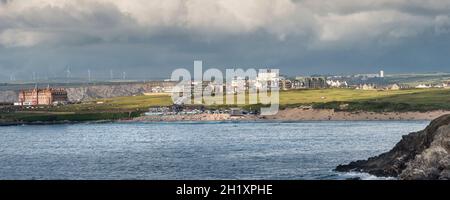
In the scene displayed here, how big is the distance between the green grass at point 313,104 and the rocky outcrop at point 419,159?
8597 centimetres

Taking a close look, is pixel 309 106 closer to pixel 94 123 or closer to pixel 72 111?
pixel 94 123

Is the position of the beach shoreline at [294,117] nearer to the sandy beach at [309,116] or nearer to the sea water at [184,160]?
the sandy beach at [309,116]

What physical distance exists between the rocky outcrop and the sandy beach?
284 ft

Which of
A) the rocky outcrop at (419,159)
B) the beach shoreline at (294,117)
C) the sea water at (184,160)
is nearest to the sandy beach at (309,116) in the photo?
the beach shoreline at (294,117)

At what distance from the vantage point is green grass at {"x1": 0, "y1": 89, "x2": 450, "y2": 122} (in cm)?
14175

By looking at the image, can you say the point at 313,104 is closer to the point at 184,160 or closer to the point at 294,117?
the point at 294,117

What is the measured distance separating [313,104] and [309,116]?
4.92m

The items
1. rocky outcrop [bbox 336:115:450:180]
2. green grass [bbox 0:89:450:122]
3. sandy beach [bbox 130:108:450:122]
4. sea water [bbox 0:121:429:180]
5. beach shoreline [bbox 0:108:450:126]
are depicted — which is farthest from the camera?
green grass [bbox 0:89:450:122]

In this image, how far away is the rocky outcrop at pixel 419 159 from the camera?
103ft

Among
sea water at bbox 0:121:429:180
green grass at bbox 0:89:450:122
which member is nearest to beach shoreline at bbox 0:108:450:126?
Result: green grass at bbox 0:89:450:122

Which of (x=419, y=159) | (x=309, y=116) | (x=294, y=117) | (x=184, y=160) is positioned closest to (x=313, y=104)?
(x=309, y=116)

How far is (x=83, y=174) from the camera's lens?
45.4m

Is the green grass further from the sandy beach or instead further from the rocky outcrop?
the rocky outcrop
